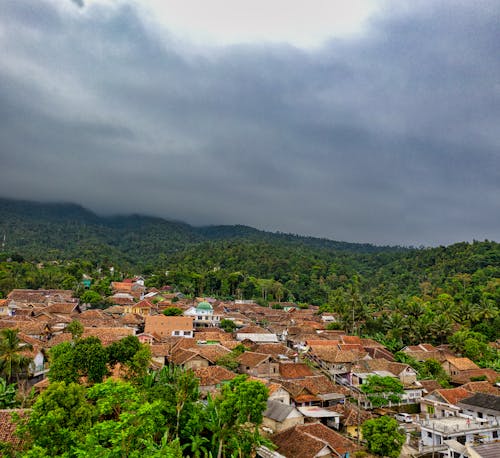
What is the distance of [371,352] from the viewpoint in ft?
166

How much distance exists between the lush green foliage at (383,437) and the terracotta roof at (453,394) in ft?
43.1

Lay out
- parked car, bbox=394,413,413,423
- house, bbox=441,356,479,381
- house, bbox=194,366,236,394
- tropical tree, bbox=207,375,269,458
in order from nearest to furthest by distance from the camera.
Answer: tropical tree, bbox=207,375,269,458, house, bbox=194,366,236,394, parked car, bbox=394,413,413,423, house, bbox=441,356,479,381

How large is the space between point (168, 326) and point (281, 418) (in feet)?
93.7

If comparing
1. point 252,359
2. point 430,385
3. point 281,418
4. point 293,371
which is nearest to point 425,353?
point 430,385

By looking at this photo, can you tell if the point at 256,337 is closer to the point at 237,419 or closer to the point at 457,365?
the point at 457,365

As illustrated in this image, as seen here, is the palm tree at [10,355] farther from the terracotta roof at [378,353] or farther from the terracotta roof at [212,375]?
the terracotta roof at [378,353]

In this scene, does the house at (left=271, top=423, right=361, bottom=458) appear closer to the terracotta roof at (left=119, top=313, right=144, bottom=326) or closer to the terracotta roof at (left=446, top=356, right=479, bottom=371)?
the terracotta roof at (left=446, top=356, right=479, bottom=371)

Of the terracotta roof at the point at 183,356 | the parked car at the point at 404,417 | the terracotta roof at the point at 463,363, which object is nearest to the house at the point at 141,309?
the terracotta roof at the point at 183,356

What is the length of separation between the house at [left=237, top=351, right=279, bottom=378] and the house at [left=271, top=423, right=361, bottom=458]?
38.1ft

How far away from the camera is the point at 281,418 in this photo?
2658 centimetres

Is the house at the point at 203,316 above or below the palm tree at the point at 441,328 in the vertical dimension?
below

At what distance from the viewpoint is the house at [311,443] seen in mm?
21969

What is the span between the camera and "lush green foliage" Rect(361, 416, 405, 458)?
79.1 ft

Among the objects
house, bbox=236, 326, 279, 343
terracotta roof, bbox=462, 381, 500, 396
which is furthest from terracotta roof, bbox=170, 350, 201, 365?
terracotta roof, bbox=462, 381, 500, 396
